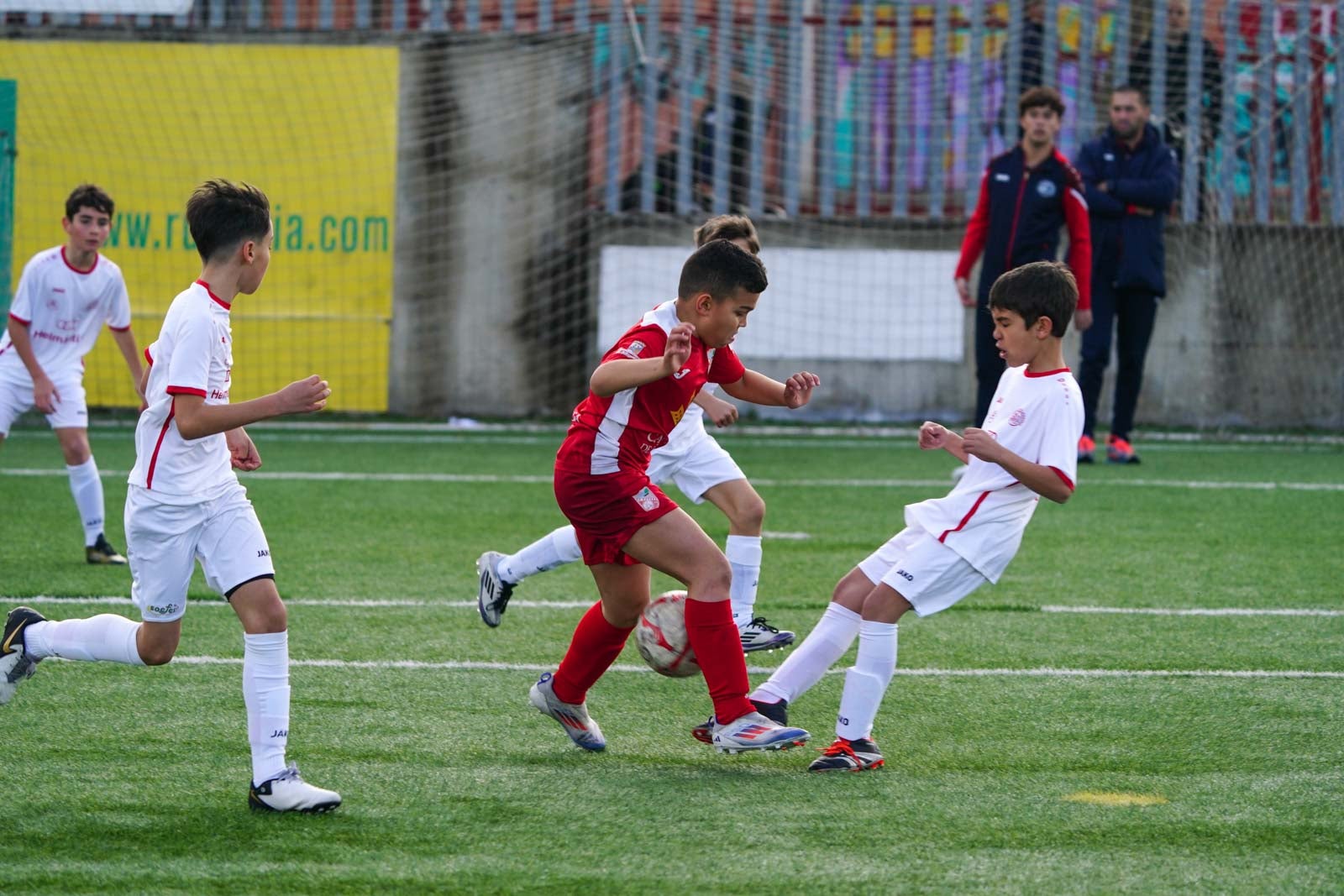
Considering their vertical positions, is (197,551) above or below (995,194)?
below

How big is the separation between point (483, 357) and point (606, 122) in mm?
2367

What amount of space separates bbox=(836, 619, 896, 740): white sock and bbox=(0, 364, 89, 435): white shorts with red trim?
4.54 metres

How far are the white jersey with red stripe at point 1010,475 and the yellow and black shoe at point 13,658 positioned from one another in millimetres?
2416

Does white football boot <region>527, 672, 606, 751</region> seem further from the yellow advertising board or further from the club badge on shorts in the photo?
the yellow advertising board

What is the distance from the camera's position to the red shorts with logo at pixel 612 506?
4.18 m

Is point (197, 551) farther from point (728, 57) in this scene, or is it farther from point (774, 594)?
point (728, 57)

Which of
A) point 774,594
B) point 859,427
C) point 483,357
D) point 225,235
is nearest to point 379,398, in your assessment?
point 483,357

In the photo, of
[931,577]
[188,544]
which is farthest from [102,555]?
[931,577]

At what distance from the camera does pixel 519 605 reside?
6414 millimetres

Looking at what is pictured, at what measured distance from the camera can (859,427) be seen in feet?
44.0

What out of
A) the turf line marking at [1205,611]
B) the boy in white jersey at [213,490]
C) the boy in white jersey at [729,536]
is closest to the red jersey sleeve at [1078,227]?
the turf line marking at [1205,611]

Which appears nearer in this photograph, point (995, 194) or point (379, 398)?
point (995, 194)

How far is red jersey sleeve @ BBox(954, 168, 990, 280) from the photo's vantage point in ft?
31.7

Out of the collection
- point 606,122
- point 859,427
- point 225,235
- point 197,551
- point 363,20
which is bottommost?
point 859,427
